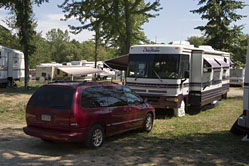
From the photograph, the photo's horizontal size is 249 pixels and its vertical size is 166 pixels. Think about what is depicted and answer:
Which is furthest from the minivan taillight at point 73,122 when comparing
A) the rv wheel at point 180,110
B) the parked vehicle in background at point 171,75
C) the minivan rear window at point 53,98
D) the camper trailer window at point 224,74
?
the camper trailer window at point 224,74

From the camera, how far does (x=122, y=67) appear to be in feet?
55.8

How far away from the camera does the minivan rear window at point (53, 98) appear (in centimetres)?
709

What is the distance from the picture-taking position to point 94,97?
766 centimetres

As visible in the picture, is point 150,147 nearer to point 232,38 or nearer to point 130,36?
point 130,36

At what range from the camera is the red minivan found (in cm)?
697

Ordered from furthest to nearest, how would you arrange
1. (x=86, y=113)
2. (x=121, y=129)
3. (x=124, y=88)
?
1. (x=124, y=88)
2. (x=121, y=129)
3. (x=86, y=113)

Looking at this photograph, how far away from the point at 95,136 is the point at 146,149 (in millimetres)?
1322

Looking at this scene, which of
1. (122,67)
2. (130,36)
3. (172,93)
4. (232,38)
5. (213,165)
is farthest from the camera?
(232,38)

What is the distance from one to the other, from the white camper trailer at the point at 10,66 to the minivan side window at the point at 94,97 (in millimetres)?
17696

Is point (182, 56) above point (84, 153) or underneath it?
above

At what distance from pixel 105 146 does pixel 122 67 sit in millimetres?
9440

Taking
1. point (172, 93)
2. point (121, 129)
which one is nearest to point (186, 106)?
point (172, 93)

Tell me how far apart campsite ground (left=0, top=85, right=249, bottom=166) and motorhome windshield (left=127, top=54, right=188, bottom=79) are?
7.27ft

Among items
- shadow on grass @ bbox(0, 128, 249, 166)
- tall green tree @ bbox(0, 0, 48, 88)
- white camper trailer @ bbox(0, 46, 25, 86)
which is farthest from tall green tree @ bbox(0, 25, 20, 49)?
shadow on grass @ bbox(0, 128, 249, 166)
